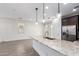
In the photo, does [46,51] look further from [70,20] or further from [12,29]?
[12,29]

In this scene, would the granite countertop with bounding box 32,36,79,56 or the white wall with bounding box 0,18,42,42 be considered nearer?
the granite countertop with bounding box 32,36,79,56

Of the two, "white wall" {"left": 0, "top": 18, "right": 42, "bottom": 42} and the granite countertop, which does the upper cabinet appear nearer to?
the granite countertop

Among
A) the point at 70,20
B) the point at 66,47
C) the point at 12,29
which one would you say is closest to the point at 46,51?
the point at 66,47

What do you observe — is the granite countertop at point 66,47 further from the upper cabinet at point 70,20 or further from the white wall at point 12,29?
the white wall at point 12,29

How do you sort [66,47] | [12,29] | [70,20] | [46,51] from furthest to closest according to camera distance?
1. [12,29]
2. [70,20]
3. [46,51]
4. [66,47]

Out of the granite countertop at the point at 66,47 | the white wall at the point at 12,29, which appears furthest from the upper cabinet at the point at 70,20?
the white wall at the point at 12,29

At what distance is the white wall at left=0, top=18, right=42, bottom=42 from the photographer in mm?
10586

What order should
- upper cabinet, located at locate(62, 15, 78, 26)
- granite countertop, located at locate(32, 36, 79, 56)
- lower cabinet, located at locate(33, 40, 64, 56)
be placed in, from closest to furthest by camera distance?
granite countertop, located at locate(32, 36, 79, 56) < lower cabinet, located at locate(33, 40, 64, 56) < upper cabinet, located at locate(62, 15, 78, 26)

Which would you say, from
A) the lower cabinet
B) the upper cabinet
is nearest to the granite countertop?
the lower cabinet

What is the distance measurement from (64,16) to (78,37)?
2.50 m

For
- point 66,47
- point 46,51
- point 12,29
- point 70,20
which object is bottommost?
point 46,51

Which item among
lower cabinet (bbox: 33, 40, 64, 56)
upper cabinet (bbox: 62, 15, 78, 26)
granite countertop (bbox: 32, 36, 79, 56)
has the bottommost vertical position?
lower cabinet (bbox: 33, 40, 64, 56)

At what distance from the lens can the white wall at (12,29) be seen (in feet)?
34.7

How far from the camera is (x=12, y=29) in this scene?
11477mm
